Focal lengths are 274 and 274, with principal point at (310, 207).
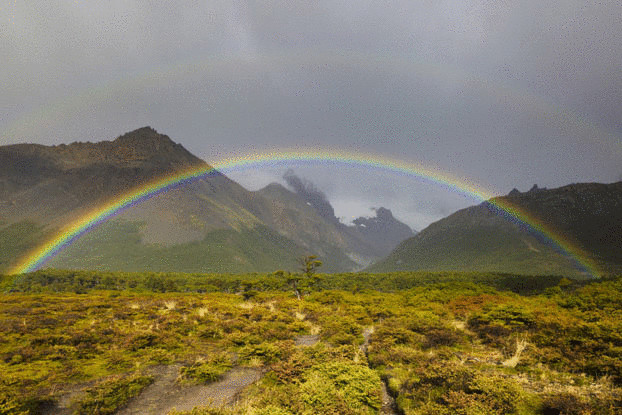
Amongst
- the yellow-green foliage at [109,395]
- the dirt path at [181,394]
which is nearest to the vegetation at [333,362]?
the yellow-green foliage at [109,395]

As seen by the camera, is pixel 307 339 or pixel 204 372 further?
pixel 307 339

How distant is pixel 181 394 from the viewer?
10.4 metres

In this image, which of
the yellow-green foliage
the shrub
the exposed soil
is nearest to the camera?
the yellow-green foliage

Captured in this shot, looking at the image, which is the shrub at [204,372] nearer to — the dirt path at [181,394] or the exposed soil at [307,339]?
the dirt path at [181,394]

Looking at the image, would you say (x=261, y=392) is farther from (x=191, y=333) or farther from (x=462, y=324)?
(x=462, y=324)

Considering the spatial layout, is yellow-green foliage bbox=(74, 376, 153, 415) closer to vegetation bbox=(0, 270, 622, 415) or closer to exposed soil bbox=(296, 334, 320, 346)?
vegetation bbox=(0, 270, 622, 415)

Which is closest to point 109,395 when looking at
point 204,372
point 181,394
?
point 181,394

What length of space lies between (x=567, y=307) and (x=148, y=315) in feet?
127

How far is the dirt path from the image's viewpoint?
9.46m

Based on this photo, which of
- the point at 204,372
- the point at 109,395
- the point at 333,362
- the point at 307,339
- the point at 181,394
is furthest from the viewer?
the point at 307,339

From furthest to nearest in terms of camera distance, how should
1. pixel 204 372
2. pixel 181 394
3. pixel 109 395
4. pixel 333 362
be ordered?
pixel 333 362 < pixel 204 372 < pixel 181 394 < pixel 109 395

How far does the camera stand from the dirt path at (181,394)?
31.0 feet

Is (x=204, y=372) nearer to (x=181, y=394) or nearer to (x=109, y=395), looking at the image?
(x=181, y=394)

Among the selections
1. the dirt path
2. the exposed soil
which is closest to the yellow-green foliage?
the dirt path
